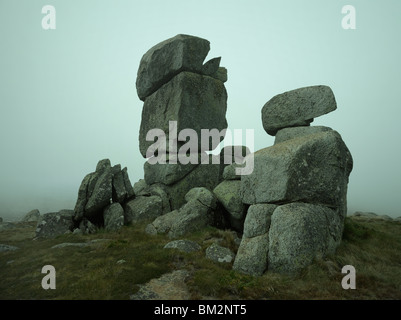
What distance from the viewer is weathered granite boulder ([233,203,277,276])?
13086 mm

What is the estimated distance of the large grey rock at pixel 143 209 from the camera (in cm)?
2502

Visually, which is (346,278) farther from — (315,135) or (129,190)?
(129,190)

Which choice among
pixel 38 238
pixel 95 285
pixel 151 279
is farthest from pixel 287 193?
pixel 38 238

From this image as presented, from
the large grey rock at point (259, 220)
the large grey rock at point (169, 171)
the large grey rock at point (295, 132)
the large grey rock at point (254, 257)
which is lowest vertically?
the large grey rock at point (254, 257)

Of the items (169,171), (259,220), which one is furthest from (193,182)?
(259,220)

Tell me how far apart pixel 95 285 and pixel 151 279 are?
7.87 ft

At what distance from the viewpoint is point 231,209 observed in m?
21.0

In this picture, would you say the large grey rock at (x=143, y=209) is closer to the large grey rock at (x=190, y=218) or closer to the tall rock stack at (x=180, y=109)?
the tall rock stack at (x=180, y=109)

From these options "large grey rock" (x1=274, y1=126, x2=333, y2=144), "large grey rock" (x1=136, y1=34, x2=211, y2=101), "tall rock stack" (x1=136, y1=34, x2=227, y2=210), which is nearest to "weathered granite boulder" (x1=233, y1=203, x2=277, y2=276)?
"large grey rock" (x1=274, y1=126, x2=333, y2=144)

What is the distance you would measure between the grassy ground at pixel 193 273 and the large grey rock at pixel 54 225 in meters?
5.27

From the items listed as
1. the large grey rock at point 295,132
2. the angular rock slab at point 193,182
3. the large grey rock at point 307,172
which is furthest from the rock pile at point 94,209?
the large grey rock at point 295,132

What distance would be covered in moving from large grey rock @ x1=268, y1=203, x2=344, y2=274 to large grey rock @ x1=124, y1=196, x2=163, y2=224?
47.0 ft

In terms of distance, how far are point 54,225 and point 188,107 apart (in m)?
18.0

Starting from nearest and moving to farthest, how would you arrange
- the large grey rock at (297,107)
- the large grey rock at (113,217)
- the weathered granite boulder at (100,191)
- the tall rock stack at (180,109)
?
the large grey rock at (297,107)
the large grey rock at (113,217)
the weathered granite boulder at (100,191)
the tall rock stack at (180,109)
